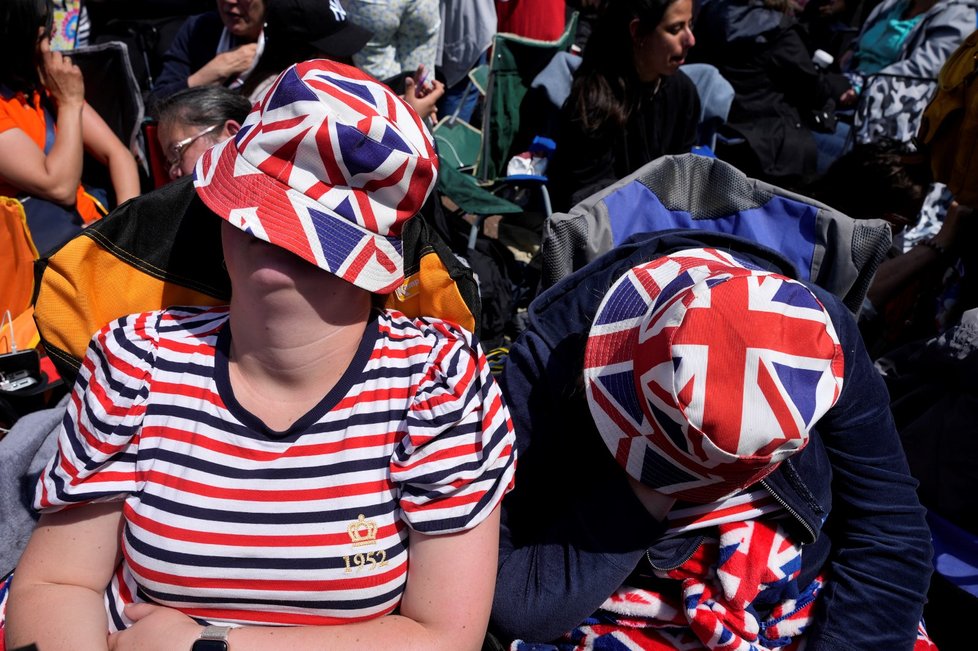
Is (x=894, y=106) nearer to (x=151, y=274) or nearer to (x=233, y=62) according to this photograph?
(x=233, y=62)

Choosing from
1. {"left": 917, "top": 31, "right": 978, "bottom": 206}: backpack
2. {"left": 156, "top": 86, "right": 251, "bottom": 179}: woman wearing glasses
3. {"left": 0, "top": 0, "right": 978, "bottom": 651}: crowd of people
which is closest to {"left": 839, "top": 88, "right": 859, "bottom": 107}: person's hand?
{"left": 917, "top": 31, "right": 978, "bottom": 206}: backpack

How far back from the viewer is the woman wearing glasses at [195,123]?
2244 mm

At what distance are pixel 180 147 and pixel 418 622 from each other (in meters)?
1.55

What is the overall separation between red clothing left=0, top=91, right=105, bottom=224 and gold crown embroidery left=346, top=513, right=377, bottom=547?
221 cm

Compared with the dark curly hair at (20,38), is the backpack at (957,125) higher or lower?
lower

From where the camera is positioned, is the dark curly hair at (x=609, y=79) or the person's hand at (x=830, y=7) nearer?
the dark curly hair at (x=609, y=79)

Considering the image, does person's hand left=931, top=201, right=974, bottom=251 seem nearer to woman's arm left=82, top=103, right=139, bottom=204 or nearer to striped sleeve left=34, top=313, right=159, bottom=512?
striped sleeve left=34, top=313, right=159, bottom=512

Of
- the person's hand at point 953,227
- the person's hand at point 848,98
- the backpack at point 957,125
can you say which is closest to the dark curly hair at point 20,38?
the backpack at point 957,125

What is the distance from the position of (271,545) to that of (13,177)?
2116 mm

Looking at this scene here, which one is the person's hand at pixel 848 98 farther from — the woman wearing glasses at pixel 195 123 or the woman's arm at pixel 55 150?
the woman's arm at pixel 55 150

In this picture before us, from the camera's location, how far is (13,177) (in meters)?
2.80

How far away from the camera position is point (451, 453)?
4.76ft

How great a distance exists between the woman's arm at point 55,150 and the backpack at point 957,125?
133 inches

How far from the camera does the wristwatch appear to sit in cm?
142
